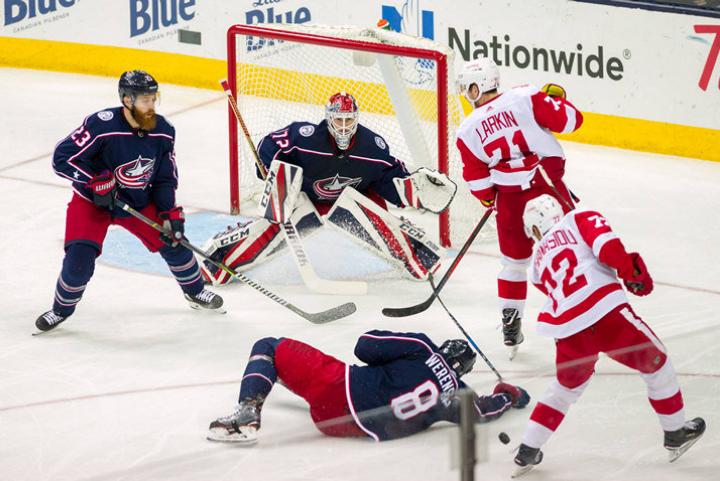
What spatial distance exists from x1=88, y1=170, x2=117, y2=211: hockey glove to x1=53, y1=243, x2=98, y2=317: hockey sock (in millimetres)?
193

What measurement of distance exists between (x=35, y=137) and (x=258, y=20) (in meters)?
1.64

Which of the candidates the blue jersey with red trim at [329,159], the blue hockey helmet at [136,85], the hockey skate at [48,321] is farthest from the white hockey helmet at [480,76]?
the hockey skate at [48,321]

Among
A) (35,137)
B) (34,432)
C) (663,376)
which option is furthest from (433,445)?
(35,137)

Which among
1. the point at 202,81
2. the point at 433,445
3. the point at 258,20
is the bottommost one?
A: the point at 202,81

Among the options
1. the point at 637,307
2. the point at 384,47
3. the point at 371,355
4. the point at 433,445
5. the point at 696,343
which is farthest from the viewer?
the point at 384,47

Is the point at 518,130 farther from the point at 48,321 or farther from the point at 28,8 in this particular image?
the point at 28,8

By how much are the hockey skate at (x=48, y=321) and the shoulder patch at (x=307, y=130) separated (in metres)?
1.26

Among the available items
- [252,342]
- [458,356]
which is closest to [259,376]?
[458,356]

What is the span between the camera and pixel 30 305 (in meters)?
4.81

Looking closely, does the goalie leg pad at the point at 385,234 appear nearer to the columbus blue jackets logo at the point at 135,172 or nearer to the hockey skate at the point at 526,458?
the columbus blue jackets logo at the point at 135,172

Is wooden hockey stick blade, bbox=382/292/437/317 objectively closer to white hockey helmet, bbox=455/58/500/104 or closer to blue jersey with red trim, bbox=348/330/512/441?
white hockey helmet, bbox=455/58/500/104

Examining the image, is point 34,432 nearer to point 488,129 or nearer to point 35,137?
point 488,129

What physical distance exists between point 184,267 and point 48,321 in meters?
0.55

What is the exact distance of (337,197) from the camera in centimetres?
509
